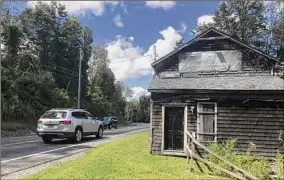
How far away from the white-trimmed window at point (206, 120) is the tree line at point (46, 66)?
19.1 meters

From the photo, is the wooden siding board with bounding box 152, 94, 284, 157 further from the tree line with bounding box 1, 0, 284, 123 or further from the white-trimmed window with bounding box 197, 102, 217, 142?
the tree line with bounding box 1, 0, 284, 123

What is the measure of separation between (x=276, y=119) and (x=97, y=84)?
64250 millimetres

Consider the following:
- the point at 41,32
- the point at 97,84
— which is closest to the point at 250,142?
the point at 41,32

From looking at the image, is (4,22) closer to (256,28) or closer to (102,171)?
(256,28)

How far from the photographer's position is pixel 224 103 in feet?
52.4

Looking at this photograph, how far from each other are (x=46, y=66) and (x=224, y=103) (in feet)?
154

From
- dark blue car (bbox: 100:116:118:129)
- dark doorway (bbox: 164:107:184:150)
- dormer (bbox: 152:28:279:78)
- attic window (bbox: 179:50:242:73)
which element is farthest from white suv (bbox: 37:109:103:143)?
dark blue car (bbox: 100:116:118:129)

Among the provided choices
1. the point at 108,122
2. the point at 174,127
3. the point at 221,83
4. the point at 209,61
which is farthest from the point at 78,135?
the point at 108,122

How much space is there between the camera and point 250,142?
609 inches

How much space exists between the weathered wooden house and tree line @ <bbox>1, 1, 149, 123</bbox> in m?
17.5

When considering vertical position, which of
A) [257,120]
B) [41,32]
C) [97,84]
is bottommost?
[257,120]

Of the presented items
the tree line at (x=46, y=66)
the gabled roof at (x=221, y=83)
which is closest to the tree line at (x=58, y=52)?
the tree line at (x=46, y=66)

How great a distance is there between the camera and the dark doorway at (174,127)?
1656cm

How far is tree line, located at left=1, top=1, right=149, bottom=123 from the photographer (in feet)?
121
